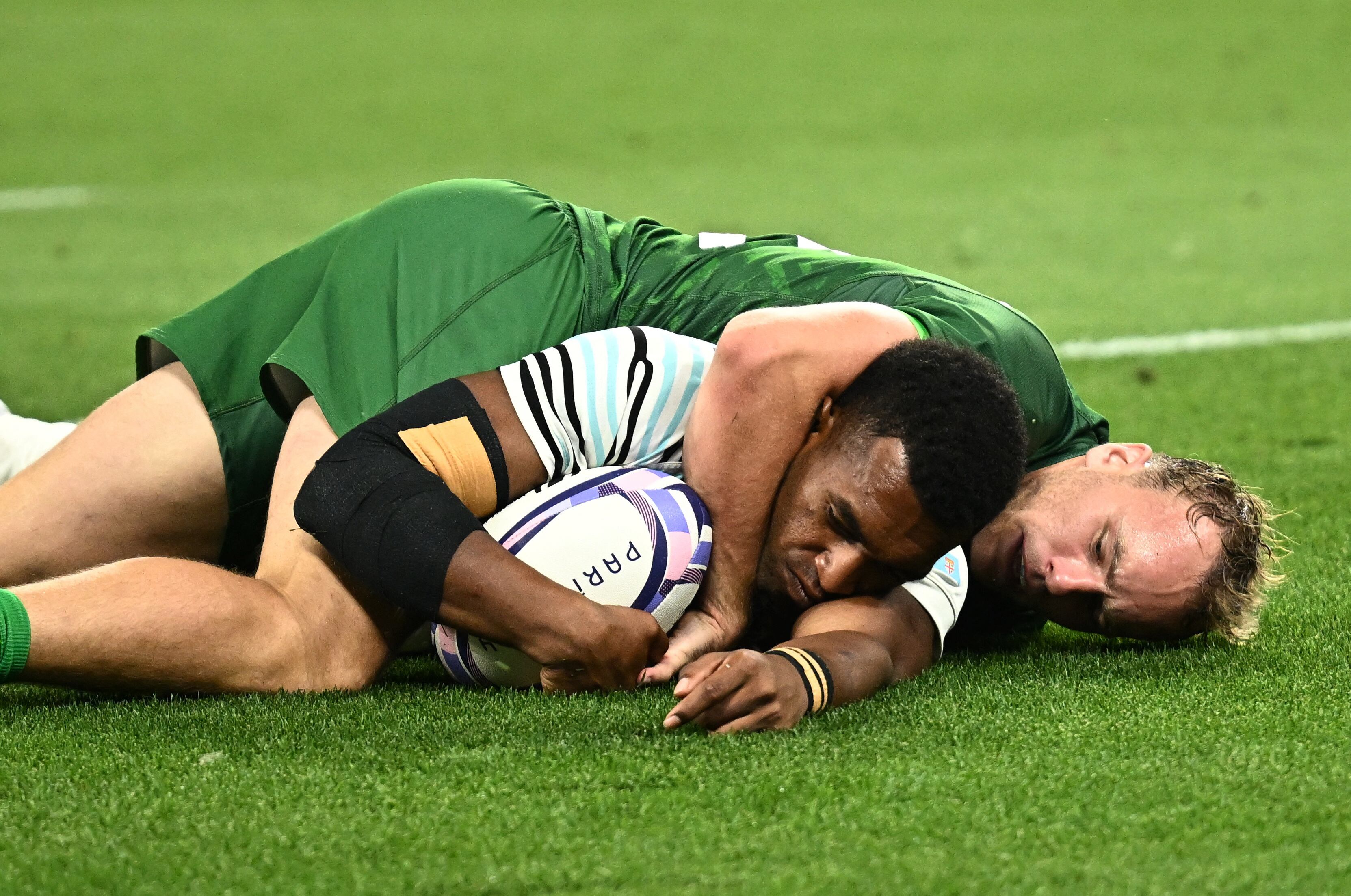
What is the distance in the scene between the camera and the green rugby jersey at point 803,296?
387 centimetres

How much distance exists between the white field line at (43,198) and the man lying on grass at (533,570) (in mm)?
8587

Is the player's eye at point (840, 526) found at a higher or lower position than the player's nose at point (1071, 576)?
Result: higher

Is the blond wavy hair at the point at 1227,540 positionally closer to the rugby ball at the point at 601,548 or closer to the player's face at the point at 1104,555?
the player's face at the point at 1104,555

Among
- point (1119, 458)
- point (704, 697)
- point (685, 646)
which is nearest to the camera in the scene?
point (704, 697)

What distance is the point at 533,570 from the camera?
3074 millimetres

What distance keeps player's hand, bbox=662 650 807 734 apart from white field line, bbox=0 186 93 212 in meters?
9.52

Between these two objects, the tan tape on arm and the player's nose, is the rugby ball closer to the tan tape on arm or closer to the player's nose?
the tan tape on arm

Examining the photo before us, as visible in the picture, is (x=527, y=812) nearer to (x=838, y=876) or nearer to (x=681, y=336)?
(x=838, y=876)

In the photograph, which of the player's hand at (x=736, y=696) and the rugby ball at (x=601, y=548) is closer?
the player's hand at (x=736, y=696)

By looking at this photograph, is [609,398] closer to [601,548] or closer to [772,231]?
[601,548]

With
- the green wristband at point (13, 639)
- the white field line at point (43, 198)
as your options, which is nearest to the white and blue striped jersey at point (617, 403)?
the green wristband at point (13, 639)

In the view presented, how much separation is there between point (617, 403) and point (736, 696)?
2.64ft

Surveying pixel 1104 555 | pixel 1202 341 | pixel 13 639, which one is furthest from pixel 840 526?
pixel 1202 341

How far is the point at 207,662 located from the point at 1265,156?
35.1 feet
